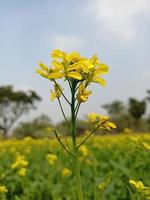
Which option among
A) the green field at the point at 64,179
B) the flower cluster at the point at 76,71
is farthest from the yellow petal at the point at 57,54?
the green field at the point at 64,179

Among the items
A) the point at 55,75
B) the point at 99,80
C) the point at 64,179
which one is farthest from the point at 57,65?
the point at 64,179

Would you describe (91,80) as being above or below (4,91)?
below

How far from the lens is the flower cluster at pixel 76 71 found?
1.43 meters

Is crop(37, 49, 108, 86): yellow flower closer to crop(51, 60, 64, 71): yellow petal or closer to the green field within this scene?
crop(51, 60, 64, 71): yellow petal

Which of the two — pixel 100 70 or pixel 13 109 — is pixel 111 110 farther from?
pixel 100 70

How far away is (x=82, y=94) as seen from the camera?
1.48m

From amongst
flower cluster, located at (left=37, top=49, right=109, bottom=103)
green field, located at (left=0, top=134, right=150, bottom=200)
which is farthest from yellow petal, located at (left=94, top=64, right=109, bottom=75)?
green field, located at (left=0, top=134, right=150, bottom=200)

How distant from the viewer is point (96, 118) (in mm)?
1702

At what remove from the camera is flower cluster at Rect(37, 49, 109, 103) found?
56.4 inches

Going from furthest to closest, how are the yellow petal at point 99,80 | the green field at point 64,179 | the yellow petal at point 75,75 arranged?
the green field at point 64,179
the yellow petal at point 99,80
the yellow petal at point 75,75

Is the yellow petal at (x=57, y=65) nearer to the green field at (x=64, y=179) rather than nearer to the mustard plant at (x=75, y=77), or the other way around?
the mustard plant at (x=75, y=77)

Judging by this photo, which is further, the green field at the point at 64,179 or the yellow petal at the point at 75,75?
the green field at the point at 64,179

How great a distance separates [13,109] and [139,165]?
164ft

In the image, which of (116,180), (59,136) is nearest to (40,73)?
(59,136)
